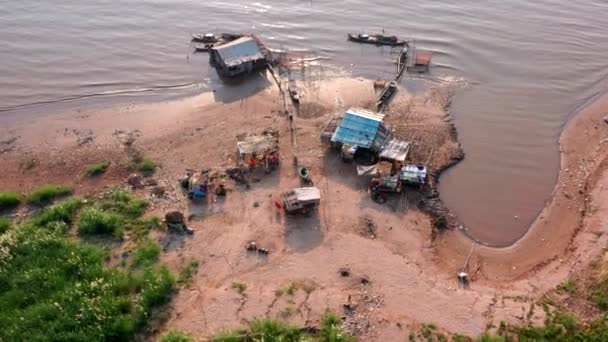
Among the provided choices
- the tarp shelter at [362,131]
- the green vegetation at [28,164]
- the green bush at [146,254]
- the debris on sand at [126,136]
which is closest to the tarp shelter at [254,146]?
the tarp shelter at [362,131]

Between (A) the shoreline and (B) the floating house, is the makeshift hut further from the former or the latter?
(A) the shoreline

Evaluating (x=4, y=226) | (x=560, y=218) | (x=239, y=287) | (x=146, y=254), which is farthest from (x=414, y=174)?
(x=4, y=226)

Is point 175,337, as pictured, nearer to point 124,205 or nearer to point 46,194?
point 124,205

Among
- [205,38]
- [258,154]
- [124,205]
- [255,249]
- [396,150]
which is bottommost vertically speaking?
[255,249]

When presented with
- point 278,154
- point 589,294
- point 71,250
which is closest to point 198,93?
point 278,154

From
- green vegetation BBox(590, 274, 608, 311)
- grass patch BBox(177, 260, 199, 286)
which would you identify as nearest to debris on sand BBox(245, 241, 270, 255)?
grass patch BBox(177, 260, 199, 286)
